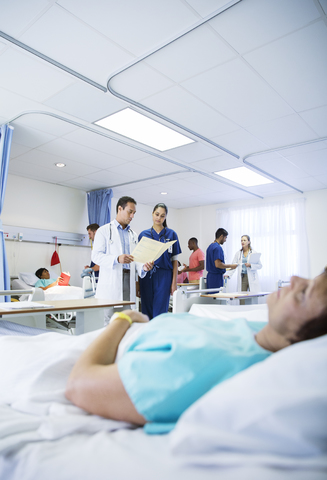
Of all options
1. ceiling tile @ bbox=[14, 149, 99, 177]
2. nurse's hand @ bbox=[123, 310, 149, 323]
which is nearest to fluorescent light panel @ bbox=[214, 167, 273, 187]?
ceiling tile @ bbox=[14, 149, 99, 177]

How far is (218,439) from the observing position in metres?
0.60

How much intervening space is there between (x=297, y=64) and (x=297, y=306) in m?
2.45

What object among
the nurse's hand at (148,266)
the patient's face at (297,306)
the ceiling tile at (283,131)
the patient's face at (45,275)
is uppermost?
the ceiling tile at (283,131)

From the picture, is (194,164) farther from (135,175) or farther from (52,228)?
(52,228)

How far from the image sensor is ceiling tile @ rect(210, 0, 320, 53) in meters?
2.09

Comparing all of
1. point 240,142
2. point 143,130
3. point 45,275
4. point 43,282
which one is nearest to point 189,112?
point 143,130

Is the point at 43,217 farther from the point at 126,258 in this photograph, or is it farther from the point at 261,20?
the point at 261,20

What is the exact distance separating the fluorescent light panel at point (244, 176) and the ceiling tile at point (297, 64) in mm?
2263

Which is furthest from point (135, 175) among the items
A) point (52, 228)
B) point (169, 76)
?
point (169, 76)

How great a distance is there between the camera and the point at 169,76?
2820 mm

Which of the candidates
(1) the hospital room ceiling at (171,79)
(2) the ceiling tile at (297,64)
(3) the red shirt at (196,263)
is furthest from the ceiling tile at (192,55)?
(3) the red shirt at (196,263)

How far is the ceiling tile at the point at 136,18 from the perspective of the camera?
2080mm

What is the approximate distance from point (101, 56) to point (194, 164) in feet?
8.80

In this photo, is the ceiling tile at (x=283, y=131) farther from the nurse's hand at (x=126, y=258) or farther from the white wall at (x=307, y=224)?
the white wall at (x=307, y=224)
